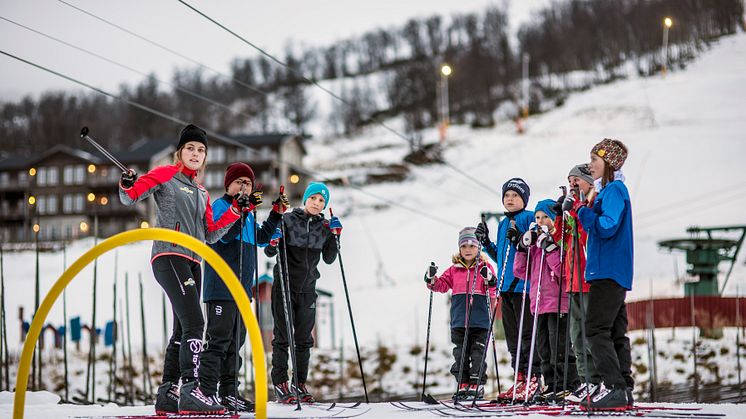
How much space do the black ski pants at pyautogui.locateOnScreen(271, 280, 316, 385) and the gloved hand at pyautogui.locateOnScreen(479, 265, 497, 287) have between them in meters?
1.23

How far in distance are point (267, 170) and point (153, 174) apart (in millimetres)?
39268

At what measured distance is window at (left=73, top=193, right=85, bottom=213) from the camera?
4266 centimetres

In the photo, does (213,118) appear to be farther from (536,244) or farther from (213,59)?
(536,244)

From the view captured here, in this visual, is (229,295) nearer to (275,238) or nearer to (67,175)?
(275,238)

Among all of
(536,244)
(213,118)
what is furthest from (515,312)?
(213,118)

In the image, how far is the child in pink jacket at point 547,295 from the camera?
5059mm

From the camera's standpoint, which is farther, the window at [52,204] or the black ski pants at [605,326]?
the window at [52,204]

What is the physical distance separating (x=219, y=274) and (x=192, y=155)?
6.75 ft

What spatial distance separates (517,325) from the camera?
5434mm

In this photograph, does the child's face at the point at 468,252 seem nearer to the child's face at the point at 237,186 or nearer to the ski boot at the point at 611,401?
the child's face at the point at 237,186

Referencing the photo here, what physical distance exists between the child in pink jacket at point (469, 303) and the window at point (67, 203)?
40.9m

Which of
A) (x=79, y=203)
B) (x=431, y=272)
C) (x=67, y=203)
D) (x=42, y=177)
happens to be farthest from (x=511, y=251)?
(x=42, y=177)

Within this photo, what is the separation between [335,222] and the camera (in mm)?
5309

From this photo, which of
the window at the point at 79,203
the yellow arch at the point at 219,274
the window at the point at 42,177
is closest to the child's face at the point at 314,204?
the yellow arch at the point at 219,274
